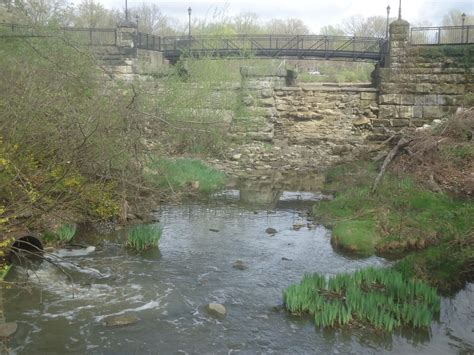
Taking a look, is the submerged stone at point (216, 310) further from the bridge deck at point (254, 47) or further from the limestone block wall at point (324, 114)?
the limestone block wall at point (324, 114)

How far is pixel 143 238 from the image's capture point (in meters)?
9.88

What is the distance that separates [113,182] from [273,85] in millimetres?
12278

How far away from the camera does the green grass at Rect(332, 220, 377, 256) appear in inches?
406

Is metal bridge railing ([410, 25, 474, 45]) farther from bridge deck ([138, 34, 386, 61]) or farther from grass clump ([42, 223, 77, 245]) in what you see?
grass clump ([42, 223, 77, 245])

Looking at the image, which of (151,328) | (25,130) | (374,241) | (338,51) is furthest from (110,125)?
(338,51)

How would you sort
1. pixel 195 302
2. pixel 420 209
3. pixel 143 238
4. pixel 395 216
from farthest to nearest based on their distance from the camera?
1. pixel 420 209
2. pixel 395 216
3. pixel 143 238
4. pixel 195 302

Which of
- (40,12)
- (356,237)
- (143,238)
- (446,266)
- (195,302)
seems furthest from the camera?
(40,12)

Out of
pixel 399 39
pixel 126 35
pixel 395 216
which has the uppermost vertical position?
pixel 126 35

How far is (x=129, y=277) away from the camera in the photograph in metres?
8.60

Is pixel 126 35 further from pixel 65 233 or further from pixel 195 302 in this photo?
pixel 195 302

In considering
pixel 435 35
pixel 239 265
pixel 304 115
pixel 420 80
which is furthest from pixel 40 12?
pixel 435 35

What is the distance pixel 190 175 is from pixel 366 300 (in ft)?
31.9

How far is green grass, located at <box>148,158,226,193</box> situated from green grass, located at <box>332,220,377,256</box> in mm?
4973

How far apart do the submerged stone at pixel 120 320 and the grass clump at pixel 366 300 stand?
200 centimetres
